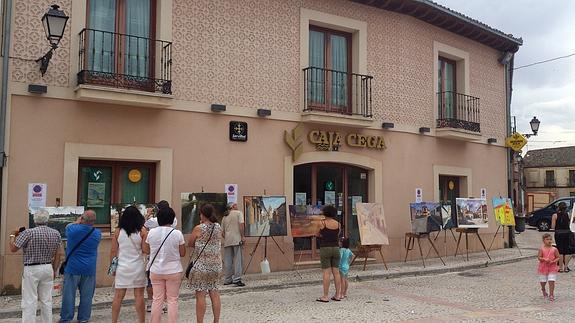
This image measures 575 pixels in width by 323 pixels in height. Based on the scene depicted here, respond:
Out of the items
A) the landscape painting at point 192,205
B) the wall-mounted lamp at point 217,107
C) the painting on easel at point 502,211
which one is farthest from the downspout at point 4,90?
the painting on easel at point 502,211

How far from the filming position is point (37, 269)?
6.44 m

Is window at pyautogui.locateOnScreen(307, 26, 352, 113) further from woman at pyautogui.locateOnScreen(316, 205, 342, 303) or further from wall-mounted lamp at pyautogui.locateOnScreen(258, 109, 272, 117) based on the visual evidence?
woman at pyautogui.locateOnScreen(316, 205, 342, 303)

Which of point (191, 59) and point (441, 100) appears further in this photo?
point (441, 100)

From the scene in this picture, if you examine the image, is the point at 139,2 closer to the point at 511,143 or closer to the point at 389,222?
the point at 389,222

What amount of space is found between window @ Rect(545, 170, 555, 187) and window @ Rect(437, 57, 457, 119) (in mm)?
45135

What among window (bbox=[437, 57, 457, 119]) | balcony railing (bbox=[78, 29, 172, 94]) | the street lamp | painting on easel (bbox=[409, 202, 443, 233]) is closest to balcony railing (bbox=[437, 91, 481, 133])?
window (bbox=[437, 57, 457, 119])

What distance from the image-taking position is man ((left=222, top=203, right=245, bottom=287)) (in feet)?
32.6

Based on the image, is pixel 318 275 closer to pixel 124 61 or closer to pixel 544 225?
pixel 124 61

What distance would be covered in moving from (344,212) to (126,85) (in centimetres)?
598

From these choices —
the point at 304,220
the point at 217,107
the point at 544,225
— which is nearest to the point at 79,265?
the point at 217,107

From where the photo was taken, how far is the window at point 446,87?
49.9 feet

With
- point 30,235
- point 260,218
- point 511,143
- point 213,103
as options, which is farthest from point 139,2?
point 511,143

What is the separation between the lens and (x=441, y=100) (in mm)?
15141

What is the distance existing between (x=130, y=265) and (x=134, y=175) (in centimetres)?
402
